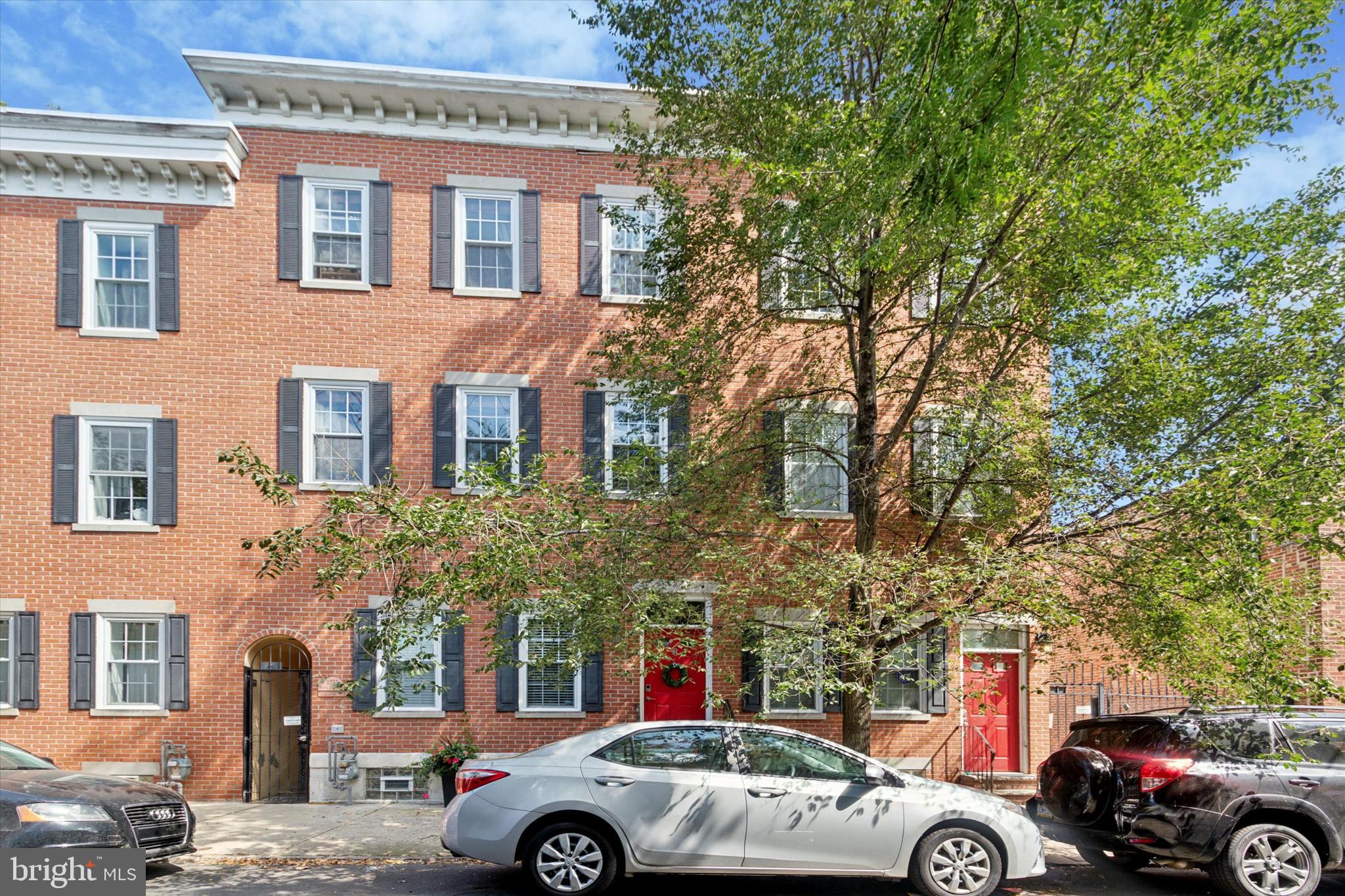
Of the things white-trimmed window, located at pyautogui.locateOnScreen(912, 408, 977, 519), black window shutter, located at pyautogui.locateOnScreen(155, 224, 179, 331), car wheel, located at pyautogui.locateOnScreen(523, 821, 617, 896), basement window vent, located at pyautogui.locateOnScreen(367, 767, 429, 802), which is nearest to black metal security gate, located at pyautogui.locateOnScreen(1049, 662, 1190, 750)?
white-trimmed window, located at pyautogui.locateOnScreen(912, 408, 977, 519)

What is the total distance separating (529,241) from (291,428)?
15.0 feet

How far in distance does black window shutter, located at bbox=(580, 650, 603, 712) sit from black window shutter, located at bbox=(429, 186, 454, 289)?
621cm

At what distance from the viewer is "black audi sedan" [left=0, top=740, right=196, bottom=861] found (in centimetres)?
720

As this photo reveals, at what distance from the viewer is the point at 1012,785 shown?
520 inches

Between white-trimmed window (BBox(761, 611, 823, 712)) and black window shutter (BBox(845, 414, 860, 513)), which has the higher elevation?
black window shutter (BBox(845, 414, 860, 513))

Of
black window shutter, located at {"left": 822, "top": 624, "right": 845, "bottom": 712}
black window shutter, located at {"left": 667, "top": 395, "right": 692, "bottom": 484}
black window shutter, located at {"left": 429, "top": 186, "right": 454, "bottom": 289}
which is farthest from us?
black window shutter, located at {"left": 429, "top": 186, "right": 454, "bottom": 289}

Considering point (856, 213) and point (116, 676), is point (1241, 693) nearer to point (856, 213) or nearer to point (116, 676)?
point (856, 213)

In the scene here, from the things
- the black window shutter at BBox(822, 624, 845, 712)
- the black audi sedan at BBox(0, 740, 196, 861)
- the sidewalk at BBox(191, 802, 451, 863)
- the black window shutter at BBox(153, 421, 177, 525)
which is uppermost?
the black window shutter at BBox(153, 421, 177, 525)

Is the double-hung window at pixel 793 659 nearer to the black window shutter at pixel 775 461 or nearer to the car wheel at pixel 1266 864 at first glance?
the black window shutter at pixel 775 461

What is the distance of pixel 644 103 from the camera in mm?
13914

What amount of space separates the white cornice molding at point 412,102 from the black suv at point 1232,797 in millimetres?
11064

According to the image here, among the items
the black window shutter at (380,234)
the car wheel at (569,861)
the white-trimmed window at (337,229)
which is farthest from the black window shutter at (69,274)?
the car wheel at (569,861)

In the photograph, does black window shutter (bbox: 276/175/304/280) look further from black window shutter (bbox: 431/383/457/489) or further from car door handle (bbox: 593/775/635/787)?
car door handle (bbox: 593/775/635/787)

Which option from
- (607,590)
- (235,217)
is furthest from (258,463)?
(235,217)
